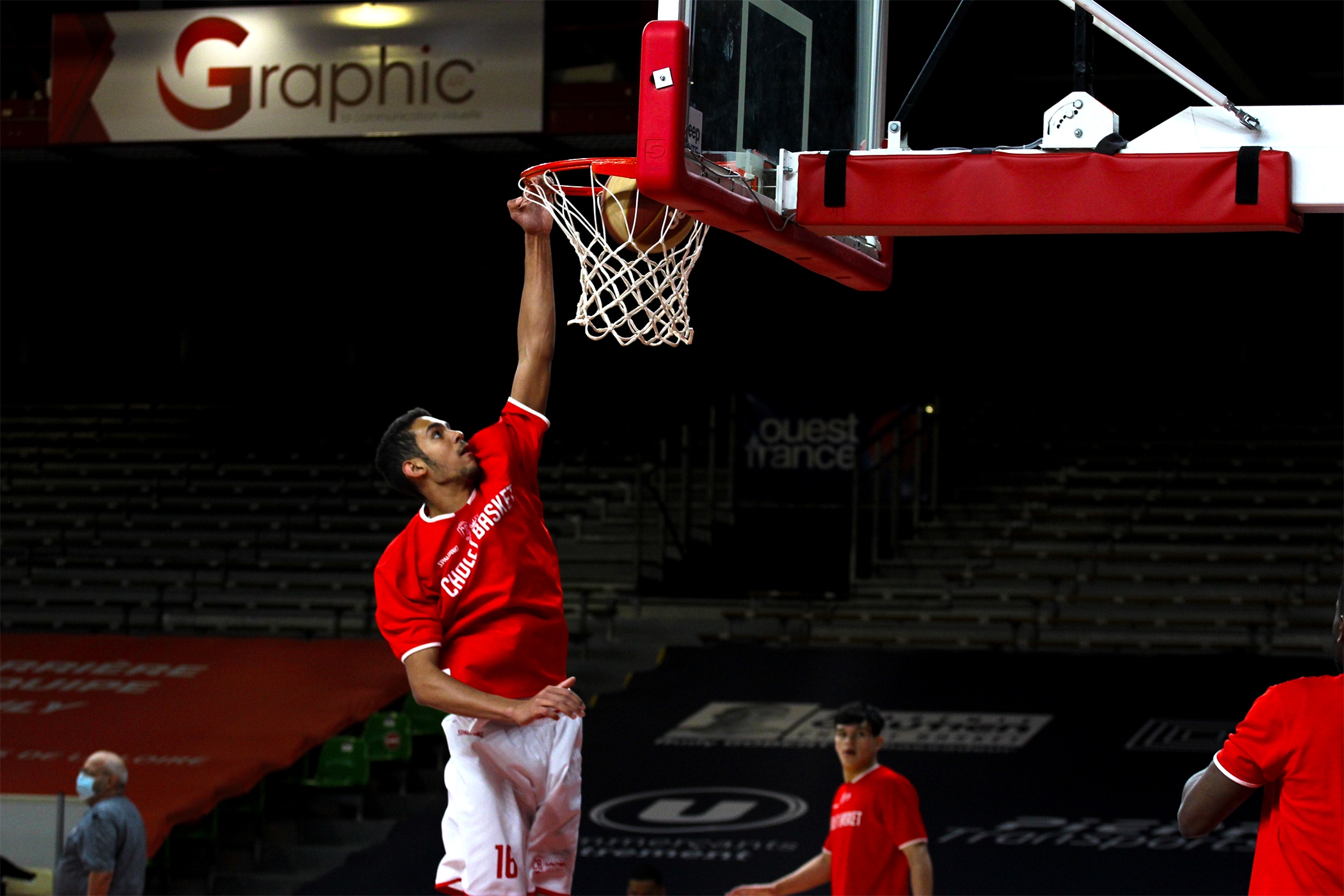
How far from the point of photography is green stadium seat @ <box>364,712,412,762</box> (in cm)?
1220

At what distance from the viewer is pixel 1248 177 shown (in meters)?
3.85

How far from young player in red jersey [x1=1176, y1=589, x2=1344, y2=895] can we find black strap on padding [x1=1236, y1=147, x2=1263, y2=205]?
41.7 inches

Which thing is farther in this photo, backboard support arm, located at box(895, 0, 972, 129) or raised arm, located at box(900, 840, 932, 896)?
raised arm, located at box(900, 840, 932, 896)

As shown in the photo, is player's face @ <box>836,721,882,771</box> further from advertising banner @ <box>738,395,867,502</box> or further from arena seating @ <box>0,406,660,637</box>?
advertising banner @ <box>738,395,867,502</box>

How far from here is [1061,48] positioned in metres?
13.3

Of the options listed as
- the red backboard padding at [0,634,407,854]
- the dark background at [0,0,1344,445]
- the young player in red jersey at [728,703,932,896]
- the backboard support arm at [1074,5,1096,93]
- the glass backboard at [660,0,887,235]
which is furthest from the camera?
the dark background at [0,0,1344,445]

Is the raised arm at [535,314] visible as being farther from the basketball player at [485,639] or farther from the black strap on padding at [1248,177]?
the black strap on padding at [1248,177]

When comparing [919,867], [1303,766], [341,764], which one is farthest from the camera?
[341,764]

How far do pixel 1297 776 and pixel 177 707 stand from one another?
10.5 metres

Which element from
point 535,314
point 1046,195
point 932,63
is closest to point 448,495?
point 535,314

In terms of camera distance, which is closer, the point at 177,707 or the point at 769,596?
the point at 177,707

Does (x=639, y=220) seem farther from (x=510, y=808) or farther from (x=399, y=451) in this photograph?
(x=510, y=808)

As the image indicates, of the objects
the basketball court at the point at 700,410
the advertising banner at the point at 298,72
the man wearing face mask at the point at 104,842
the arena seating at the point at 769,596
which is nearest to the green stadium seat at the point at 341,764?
the basketball court at the point at 700,410

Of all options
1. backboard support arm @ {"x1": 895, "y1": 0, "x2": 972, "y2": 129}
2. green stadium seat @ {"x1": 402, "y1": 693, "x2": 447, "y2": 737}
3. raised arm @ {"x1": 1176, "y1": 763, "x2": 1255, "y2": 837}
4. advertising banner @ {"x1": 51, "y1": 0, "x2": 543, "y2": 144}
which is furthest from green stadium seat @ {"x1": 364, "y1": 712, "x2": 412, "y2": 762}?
raised arm @ {"x1": 1176, "y1": 763, "x2": 1255, "y2": 837}
